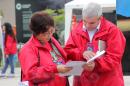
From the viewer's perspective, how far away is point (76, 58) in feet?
15.7

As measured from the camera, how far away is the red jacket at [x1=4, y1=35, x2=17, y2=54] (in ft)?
47.3

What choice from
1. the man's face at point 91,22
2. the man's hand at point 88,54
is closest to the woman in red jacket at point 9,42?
the man's face at point 91,22

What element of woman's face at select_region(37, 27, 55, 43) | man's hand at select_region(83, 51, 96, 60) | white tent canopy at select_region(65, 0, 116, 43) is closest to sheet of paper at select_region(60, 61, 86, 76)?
man's hand at select_region(83, 51, 96, 60)

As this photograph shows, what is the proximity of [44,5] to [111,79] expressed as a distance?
62.6 ft

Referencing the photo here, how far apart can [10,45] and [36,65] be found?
1022cm

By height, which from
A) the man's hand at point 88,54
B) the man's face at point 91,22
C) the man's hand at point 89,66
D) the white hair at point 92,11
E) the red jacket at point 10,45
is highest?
the white hair at point 92,11

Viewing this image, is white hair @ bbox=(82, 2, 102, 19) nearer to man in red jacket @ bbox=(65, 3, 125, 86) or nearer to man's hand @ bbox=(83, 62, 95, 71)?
man in red jacket @ bbox=(65, 3, 125, 86)

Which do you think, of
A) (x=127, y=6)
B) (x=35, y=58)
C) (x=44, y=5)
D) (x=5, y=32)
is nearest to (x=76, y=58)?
(x=35, y=58)

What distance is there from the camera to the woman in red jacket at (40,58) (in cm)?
435

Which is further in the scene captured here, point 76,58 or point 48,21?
point 76,58

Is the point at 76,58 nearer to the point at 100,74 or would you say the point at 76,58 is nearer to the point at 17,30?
the point at 100,74

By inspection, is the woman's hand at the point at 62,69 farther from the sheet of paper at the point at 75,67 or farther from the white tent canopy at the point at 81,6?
the white tent canopy at the point at 81,6

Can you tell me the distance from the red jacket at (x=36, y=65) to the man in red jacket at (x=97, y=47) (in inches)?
14.1

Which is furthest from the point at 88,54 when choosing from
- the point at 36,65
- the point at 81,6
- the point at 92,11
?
the point at 81,6
